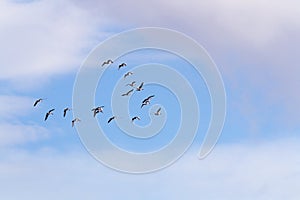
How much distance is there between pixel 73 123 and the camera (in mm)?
53188

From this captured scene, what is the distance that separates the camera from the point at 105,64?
52.2 metres

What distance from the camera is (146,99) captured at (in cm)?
5297

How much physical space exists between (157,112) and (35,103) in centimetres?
1233

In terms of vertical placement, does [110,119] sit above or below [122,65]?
below

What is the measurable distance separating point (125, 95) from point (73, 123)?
241 inches

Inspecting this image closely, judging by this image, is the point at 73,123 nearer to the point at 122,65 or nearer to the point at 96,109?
the point at 96,109

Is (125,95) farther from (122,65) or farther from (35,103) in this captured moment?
(35,103)

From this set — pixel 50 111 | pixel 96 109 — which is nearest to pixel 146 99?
pixel 96 109

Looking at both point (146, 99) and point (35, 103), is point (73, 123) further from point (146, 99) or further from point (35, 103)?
point (146, 99)

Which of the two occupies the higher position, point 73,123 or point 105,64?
point 105,64

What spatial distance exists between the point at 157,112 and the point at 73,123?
8.79 m

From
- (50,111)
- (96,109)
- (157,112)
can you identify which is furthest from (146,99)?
(50,111)

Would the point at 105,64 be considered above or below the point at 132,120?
above

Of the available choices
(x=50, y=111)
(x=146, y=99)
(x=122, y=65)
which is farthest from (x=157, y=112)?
(x=50, y=111)
